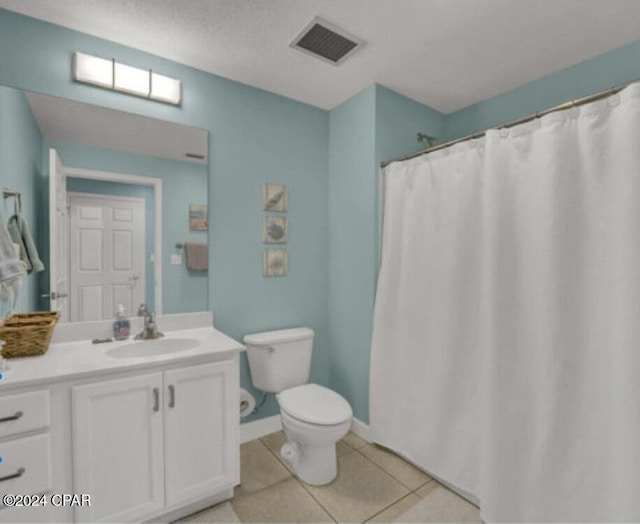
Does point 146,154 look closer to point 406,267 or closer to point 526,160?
point 406,267

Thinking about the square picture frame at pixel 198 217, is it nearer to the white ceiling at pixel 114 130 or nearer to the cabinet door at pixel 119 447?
the white ceiling at pixel 114 130

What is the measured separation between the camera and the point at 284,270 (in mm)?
2330

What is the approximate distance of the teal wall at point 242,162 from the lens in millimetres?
1593

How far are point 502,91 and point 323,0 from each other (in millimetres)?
1445

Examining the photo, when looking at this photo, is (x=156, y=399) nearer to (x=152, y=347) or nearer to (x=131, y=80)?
(x=152, y=347)

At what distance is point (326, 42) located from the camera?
68.0 inches

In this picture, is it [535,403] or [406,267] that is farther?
[406,267]

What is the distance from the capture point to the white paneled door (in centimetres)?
171

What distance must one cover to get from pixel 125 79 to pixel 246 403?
1.99 meters

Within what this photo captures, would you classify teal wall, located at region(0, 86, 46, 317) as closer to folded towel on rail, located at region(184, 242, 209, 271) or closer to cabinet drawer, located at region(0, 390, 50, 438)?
cabinet drawer, located at region(0, 390, 50, 438)

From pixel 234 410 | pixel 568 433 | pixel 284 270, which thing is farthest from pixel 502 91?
pixel 234 410

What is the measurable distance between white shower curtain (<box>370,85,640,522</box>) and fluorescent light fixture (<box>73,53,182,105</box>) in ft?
4.69

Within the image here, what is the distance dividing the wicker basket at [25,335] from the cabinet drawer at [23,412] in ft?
0.96

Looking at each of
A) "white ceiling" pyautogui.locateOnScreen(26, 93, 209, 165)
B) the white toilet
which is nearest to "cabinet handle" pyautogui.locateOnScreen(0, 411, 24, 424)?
the white toilet
